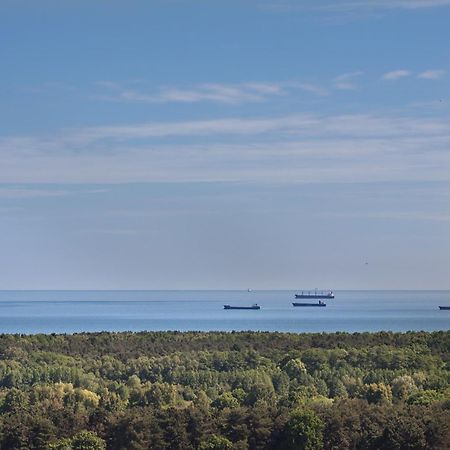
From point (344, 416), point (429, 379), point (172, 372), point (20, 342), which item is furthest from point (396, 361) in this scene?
point (20, 342)

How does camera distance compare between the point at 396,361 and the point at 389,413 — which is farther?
the point at 396,361

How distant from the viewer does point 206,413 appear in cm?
6406

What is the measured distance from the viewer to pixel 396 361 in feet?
305

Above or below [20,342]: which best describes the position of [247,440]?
below

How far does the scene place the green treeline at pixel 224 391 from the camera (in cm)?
6147

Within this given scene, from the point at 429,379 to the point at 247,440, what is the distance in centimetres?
2629

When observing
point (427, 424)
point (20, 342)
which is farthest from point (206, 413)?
point (20, 342)

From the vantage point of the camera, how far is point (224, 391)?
83.2 metres

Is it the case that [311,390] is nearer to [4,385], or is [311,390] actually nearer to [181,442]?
[181,442]

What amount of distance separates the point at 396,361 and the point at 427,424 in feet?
105

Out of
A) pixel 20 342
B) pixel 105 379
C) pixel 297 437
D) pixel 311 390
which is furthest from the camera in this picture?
pixel 20 342

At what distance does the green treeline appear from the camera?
61.5 m

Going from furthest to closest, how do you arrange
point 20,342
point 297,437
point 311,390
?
point 20,342
point 311,390
point 297,437

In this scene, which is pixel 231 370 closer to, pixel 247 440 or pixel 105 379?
pixel 105 379
